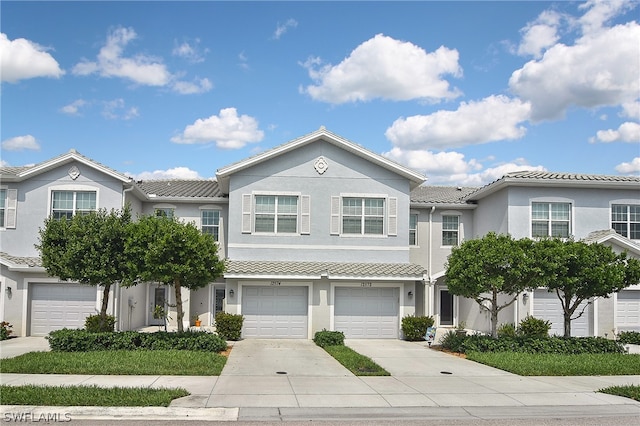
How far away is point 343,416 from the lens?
1036cm

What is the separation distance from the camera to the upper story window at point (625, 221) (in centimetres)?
2455

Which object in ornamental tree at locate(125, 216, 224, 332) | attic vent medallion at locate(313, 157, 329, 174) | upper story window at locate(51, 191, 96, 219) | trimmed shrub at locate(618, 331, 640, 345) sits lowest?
trimmed shrub at locate(618, 331, 640, 345)

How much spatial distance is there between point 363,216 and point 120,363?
466 inches

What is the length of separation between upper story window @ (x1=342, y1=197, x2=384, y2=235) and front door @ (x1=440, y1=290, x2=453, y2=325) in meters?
5.73

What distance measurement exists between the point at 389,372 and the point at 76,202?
14031 mm

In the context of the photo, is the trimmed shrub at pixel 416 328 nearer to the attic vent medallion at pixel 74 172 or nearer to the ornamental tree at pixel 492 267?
the ornamental tree at pixel 492 267

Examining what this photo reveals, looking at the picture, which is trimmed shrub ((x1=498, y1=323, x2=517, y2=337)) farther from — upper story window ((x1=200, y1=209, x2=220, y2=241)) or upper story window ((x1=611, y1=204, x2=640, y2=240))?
upper story window ((x1=200, y1=209, x2=220, y2=241))

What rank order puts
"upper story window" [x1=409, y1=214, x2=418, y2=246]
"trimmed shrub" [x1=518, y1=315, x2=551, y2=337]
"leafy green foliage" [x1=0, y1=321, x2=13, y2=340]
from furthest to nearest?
1. "upper story window" [x1=409, y1=214, x2=418, y2=246]
2. "trimmed shrub" [x1=518, y1=315, x2=551, y2=337]
3. "leafy green foliage" [x1=0, y1=321, x2=13, y2=340]

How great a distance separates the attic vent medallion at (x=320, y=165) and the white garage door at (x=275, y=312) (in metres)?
4.69

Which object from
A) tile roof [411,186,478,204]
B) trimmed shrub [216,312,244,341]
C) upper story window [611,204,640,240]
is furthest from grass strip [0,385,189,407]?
upper story window [611,204,640,240]

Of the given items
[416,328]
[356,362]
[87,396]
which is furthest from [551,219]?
[87,396]

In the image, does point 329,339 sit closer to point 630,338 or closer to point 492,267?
point 492,267

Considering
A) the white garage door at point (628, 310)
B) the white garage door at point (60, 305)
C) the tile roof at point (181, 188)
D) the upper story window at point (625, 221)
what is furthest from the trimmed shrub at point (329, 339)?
the upper story window at point (625, 221)

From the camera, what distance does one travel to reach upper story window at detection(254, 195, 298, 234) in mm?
23406
